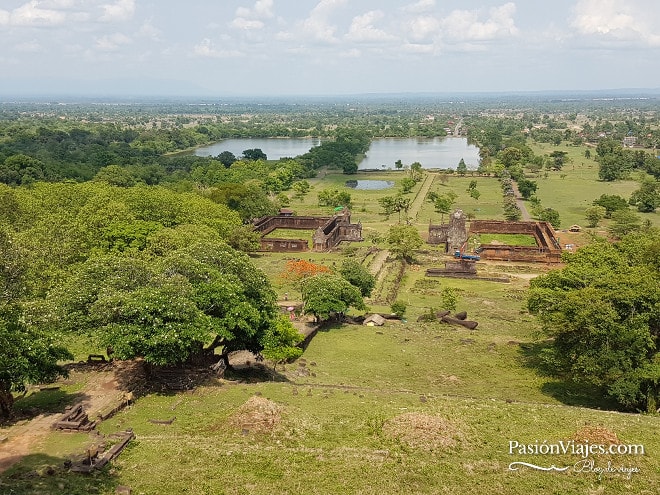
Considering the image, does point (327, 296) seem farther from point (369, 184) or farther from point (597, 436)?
point (369, 184)

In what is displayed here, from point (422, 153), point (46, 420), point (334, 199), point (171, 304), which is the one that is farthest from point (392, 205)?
point (422, 153)

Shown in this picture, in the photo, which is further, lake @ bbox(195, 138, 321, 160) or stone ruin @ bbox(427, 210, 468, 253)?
lake @ bbox(195, 138, 321, 160)

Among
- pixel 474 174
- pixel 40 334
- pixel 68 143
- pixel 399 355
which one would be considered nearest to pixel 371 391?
pixel 399 355

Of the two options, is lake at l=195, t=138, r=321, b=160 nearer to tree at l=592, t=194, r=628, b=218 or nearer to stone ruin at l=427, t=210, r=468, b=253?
tree at l=592, t=194, r=628, b=218

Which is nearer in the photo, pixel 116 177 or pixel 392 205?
pixel 392 205

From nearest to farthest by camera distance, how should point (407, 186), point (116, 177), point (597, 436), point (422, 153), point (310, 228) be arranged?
point (597, 436), point (310, 228), point (116, 177), point (407, 186), point (422, 153)

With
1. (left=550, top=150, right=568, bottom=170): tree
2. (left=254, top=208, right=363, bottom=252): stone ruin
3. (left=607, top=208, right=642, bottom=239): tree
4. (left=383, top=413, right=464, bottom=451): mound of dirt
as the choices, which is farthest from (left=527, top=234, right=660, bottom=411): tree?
(left=550, top=150, right=568, bottom=170): tree
